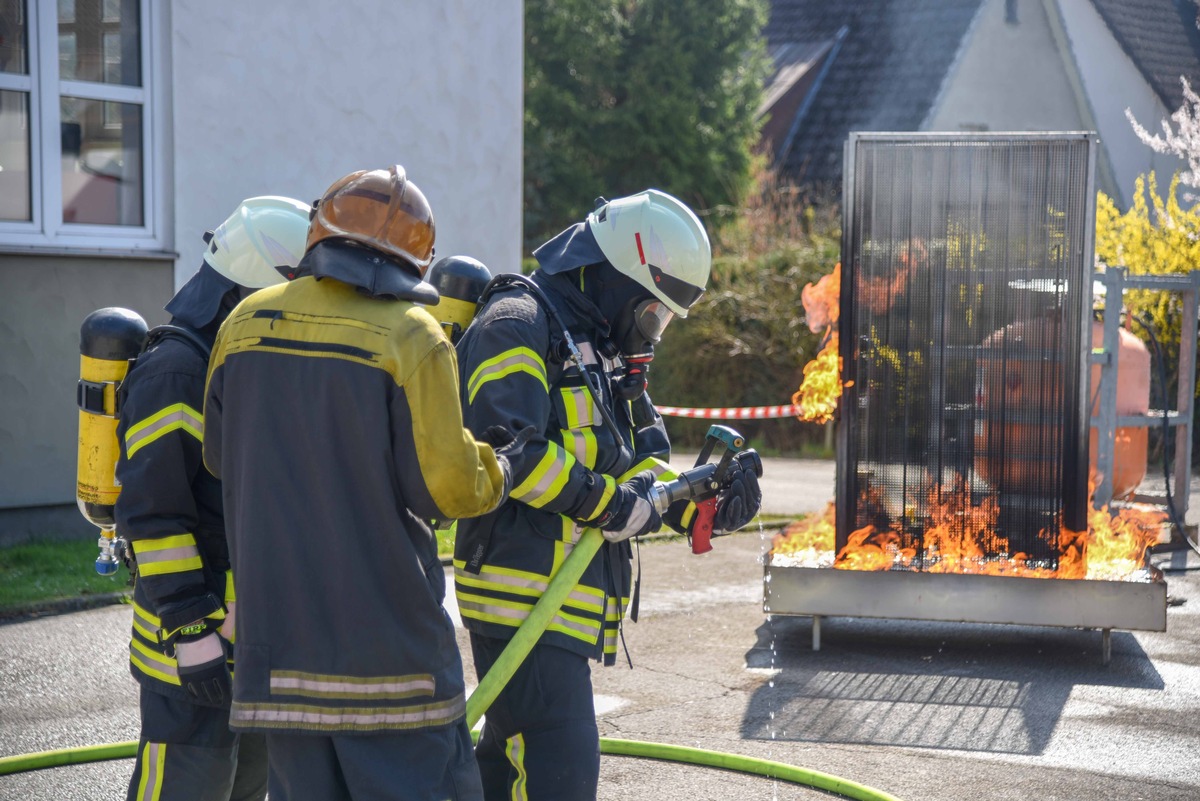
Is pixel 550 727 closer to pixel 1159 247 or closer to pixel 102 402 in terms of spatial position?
pixel 102 402

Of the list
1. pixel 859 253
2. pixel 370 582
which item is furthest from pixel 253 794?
pixel 859 253

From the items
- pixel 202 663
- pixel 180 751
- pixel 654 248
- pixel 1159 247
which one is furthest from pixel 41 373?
pixel 1159 247

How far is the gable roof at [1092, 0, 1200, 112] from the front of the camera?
2230 centimetres

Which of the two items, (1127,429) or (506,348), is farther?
(1127,429)

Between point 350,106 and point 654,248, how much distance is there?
7.28 m

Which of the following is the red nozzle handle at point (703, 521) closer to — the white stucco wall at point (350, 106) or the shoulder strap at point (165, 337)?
the shoulder strap at point (165, 337)

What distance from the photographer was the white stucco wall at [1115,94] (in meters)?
22.4

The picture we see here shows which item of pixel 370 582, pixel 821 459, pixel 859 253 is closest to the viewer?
pixel 370 582

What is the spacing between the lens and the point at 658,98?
951 inches

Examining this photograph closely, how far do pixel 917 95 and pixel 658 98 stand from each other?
15.9 ft

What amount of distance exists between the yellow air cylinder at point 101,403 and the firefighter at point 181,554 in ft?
0.42

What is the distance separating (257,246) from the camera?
11.3 feet

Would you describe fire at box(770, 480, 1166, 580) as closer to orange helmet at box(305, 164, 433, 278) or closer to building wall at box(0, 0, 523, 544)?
orange helmet at box(305, 164, 433, 278)

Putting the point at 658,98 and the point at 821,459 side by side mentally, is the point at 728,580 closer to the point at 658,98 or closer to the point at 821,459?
the point at 821,459
